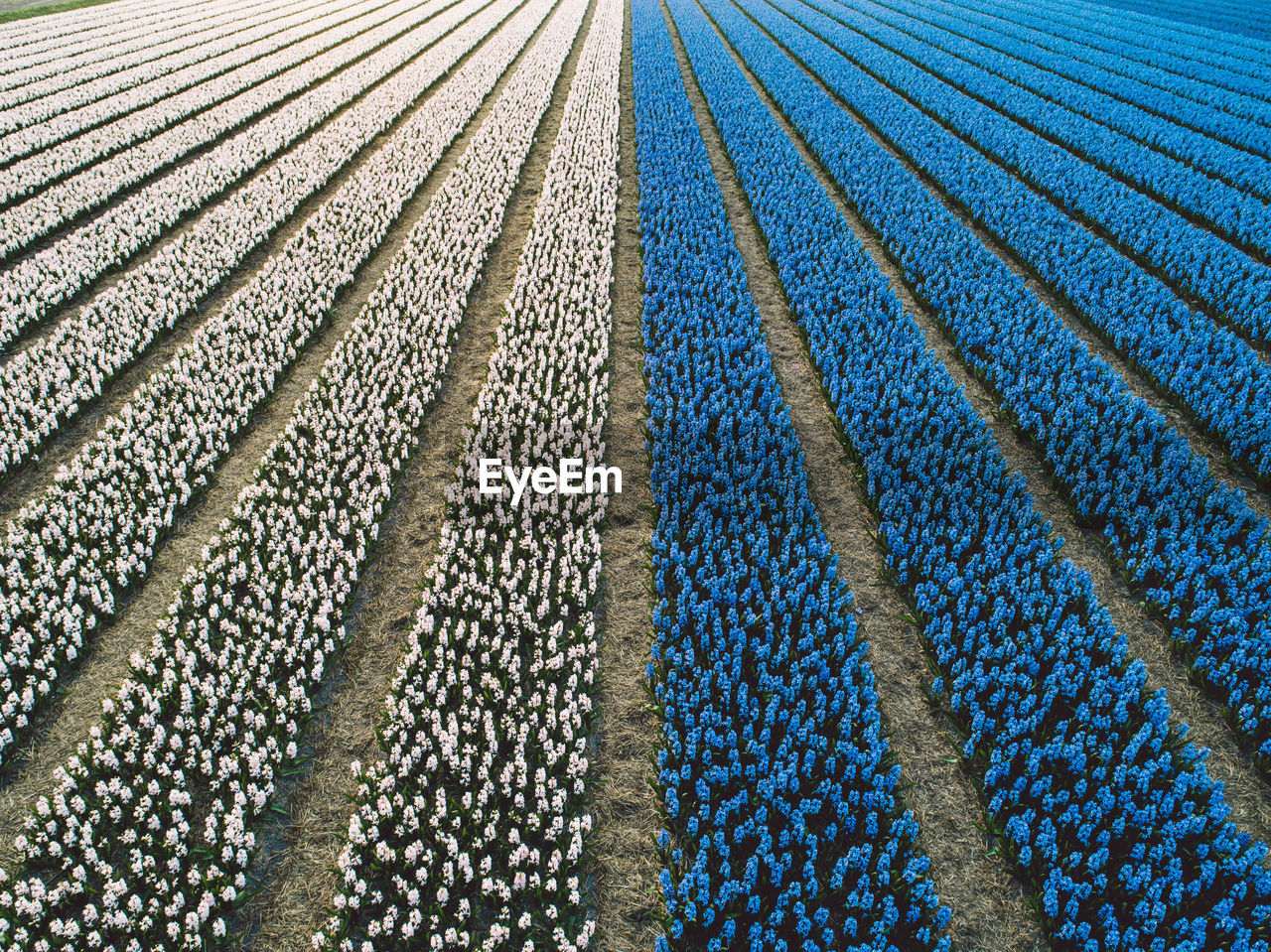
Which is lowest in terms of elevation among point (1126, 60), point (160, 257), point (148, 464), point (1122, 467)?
point (1122, 467)

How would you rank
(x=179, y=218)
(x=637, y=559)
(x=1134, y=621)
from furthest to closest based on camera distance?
(x=179, y=218) → (x=637, y=559) → (x=1134, y=621)

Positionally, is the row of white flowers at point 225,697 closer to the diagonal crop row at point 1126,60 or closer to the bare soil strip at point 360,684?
the bare soil strip at point 360,684

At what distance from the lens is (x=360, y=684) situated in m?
6.27

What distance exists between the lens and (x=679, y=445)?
8680 millimetres

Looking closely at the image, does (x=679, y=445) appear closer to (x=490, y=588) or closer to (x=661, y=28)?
(x=490, y=588)

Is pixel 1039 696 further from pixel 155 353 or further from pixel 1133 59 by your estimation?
pixel 1133 59

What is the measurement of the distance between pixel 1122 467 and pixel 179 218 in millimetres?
17981

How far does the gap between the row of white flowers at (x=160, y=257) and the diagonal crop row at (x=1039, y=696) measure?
418 inches

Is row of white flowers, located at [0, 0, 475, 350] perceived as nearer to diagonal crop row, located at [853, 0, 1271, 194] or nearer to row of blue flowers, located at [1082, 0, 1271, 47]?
diagonal crop row, located at [853, 0, 1271, 194]

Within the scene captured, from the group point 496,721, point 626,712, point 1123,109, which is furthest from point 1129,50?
point 496,721

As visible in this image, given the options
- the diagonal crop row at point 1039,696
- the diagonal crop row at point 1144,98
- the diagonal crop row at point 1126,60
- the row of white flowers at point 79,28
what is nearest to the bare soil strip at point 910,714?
the diagonal crop row at point 1039,696

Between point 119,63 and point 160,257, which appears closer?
point 160,257

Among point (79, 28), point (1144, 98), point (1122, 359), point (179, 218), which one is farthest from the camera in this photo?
point (79, 28)

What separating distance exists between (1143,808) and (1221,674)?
1.79 metres
